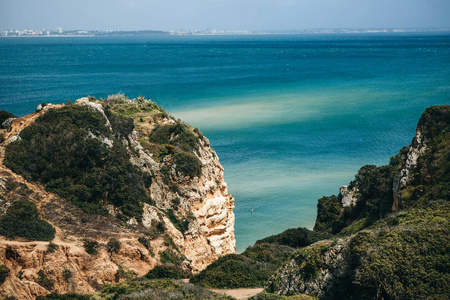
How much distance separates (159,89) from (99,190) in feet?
278

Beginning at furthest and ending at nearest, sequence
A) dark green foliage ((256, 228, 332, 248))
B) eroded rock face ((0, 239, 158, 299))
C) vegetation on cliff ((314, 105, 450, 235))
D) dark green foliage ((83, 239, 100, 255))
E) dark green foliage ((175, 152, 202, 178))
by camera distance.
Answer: dark green foliage ((256, 228, 332, 248)) < dark green foliage ((175, 152, 202, 178)) < vegetation on cliff ((314, 105, 450, 235)) < dark green foliage ((83, 239, 100, 255)) < eroded rock face ((0, 239, 158, 299))

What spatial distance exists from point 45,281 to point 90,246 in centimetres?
293

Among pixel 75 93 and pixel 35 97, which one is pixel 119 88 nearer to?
pixel 75 93

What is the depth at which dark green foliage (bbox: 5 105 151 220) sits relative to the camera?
25266 mm

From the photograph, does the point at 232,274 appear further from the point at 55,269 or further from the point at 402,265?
the point at 402,265

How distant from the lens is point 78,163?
26641 mm

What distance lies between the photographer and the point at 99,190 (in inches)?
1009

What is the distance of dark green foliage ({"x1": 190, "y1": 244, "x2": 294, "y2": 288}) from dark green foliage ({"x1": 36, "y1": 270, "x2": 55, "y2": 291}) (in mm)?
7278

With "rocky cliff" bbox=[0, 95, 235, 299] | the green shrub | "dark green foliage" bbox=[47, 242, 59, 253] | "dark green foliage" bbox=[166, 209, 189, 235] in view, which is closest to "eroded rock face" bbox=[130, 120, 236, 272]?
"rocky cliff" bbox=[0, 95, 235, 299]

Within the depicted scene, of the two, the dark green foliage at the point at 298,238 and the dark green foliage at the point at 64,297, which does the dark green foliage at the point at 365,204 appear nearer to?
the dark green foliage at the point at 298,238

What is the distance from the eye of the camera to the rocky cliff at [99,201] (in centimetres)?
1995

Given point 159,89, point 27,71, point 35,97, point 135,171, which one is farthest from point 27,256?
point 27,71

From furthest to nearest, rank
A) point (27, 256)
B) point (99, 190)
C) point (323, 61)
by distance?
1. point (323, 61)
2. point (99, 190)
3. point (27, 256)

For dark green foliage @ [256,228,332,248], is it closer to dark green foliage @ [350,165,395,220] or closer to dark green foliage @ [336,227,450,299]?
dark green foliage @ [350,165,395,220]
